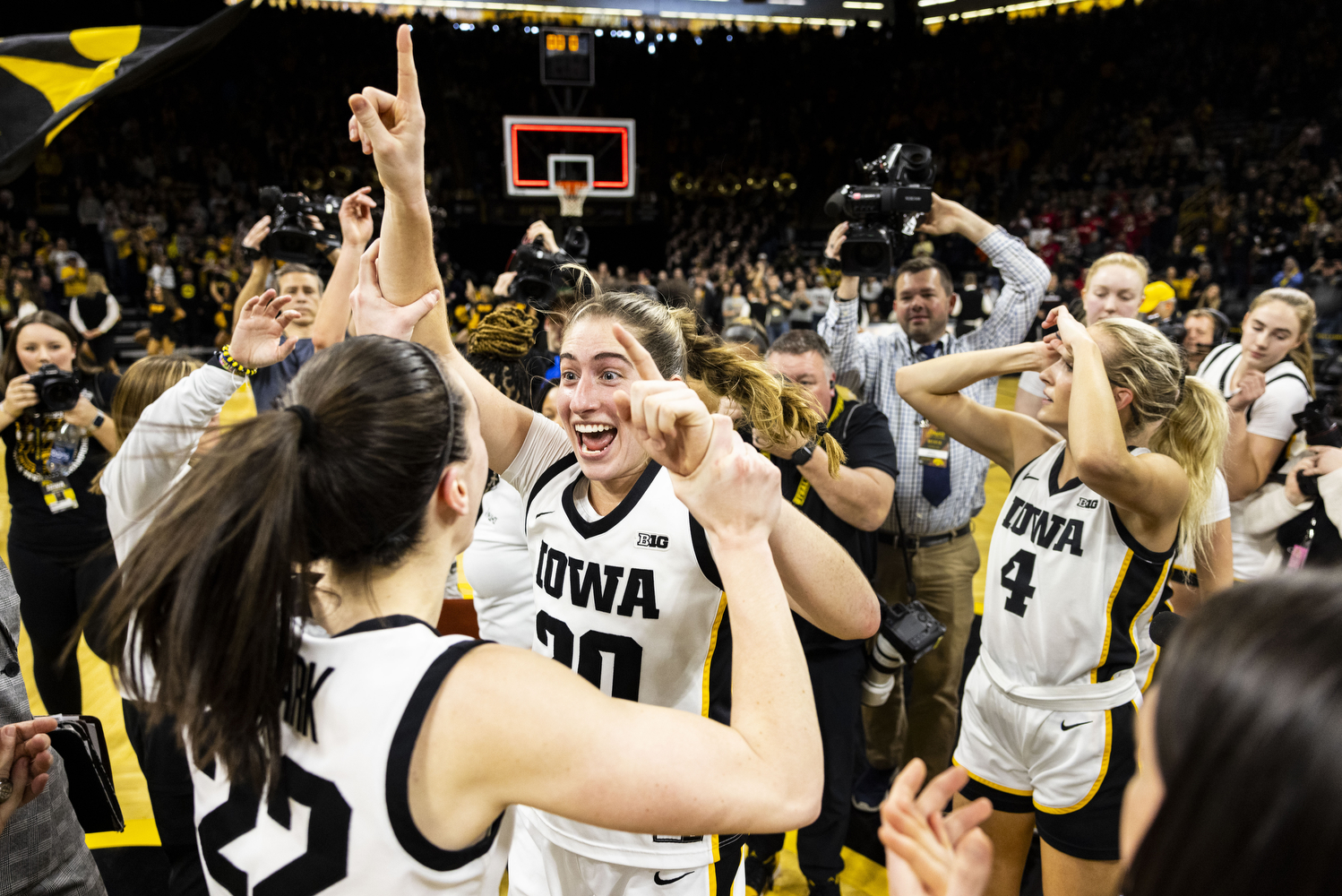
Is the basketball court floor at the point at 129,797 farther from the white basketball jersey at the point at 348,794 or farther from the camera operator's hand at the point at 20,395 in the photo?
the white basketball jersey at the point at 348,794

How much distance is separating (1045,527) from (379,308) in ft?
6.04

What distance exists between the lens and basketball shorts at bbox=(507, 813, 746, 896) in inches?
67.2

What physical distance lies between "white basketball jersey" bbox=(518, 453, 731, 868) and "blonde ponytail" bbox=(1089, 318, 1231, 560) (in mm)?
1382

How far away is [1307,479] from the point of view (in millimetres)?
3141

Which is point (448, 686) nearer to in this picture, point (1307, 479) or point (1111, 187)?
point (1307, 479)

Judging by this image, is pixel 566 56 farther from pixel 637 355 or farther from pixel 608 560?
pixel 637 355

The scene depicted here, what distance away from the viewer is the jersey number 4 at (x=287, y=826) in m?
1.03

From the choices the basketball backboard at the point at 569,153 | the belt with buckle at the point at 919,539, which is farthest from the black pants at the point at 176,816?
the basketball backboard at the point at 569,153

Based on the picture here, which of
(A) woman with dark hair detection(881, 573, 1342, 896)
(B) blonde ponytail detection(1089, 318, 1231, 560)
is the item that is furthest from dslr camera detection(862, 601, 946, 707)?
(A) woman with dark hair detection(881, 573, 1342, 896)

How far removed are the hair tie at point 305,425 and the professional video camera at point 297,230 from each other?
3254 mm

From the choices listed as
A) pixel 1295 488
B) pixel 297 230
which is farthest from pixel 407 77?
pixel 1295 488

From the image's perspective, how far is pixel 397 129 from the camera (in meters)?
1.69

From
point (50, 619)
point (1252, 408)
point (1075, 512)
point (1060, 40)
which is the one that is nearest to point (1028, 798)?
point (1075, 512)

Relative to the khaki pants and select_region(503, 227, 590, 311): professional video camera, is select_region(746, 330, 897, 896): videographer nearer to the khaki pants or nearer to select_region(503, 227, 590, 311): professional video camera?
the khaki pants
